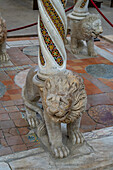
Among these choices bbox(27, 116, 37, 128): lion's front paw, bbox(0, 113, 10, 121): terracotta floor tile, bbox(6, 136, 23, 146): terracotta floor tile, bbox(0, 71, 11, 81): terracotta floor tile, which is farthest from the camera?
bbox(0, 71, 11, 81): terracotta floor tile

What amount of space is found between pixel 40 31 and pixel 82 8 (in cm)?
322

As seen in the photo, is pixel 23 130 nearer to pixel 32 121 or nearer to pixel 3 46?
pixel 32 121

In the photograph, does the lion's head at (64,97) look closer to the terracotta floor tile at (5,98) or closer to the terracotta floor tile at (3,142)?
the terracotta floor tile at (3,142)

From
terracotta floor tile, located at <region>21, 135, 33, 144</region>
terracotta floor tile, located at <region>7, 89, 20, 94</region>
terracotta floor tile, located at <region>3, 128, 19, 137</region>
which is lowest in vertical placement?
terracotta floor tile, located at <region>7, 89, 20, 94</region>

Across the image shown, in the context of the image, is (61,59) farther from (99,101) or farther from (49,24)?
(99,101)

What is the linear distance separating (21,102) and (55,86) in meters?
1.64

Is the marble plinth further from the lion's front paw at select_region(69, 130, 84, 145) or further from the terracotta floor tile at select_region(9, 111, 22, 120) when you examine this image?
the terracotta floor tile at select_region(9, 111, 22, 120)

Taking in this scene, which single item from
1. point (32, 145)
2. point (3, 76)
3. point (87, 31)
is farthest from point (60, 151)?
point (87, 31)

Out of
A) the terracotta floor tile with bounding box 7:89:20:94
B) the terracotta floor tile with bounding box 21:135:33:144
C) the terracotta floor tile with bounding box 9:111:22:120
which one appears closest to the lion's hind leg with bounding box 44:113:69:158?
the terracotta floor tile with bounding box 21:135:33:144

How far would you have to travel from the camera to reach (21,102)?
429cm

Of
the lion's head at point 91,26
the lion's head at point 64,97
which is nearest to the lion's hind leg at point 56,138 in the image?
the lion's head at point 64,97

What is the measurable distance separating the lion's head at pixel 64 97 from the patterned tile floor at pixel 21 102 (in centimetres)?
78

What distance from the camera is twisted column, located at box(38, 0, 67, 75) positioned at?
314cm

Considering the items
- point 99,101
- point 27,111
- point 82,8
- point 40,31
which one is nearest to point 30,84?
point 27,111
